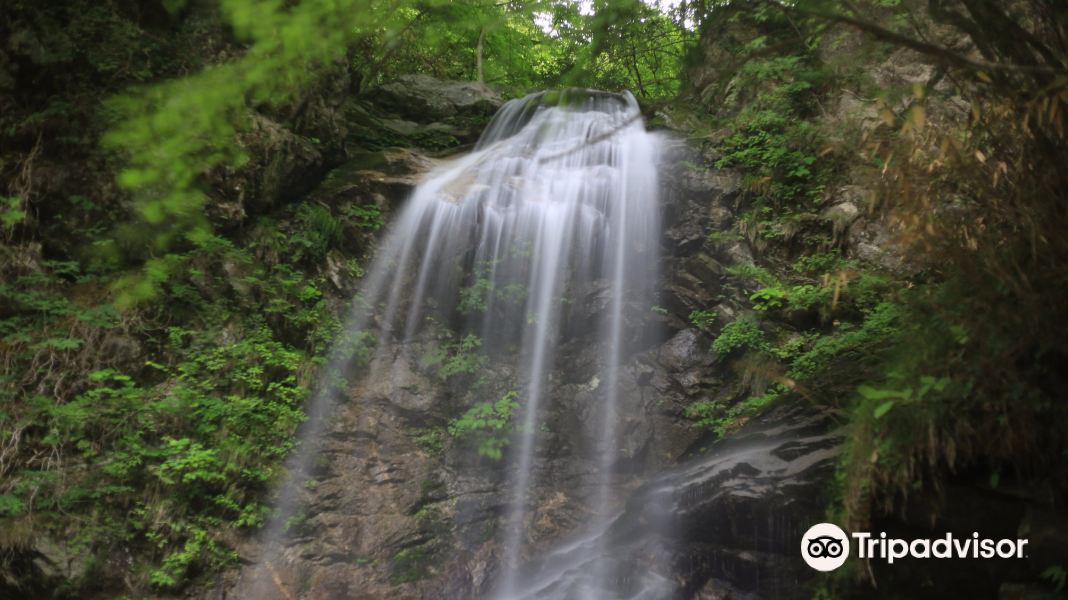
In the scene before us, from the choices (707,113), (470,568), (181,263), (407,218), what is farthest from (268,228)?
(707,113)

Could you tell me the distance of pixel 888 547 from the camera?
11.2 feet

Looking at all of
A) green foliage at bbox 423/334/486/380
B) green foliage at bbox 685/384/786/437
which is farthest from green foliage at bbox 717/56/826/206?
green foliage at bbox 423/334/486/380

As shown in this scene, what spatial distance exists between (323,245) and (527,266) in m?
2.50

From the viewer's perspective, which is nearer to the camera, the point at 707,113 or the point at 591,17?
the point at 591,17

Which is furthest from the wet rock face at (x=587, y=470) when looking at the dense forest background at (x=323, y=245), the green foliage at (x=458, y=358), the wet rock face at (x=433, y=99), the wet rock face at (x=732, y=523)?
the wet rock face at (x=433, y=99)

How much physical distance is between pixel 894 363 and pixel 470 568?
12.9 ft

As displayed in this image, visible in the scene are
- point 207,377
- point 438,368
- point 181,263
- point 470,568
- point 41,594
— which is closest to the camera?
point 41,594

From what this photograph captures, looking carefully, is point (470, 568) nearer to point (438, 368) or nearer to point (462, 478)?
point (462, 478)

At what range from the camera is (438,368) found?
714 cm

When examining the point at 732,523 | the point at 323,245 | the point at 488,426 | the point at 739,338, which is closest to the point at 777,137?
the point at 739,338

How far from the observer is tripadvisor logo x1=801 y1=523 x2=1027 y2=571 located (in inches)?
125

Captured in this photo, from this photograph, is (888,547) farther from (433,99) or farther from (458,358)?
(433,99)

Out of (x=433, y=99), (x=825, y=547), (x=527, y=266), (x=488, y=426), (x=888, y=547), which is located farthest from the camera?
(x=433, y=99)

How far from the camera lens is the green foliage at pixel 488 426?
6570 millimetres
